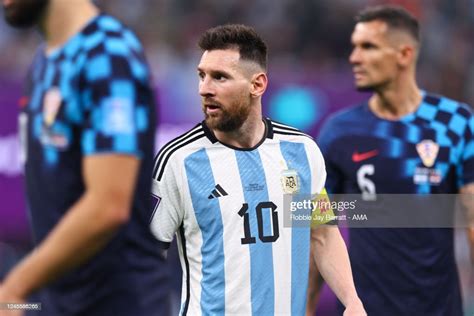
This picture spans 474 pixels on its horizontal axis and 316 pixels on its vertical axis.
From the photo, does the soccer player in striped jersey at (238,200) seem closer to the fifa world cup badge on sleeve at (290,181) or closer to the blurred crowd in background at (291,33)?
the fifa world cup badge on sleeve at (290,181)

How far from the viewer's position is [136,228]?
2.91 meters

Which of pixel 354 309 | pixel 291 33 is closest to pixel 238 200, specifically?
pixel 354 309

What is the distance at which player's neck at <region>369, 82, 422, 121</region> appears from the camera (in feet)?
19.2

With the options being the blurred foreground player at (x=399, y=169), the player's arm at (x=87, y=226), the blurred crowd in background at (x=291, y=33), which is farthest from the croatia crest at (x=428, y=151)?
the blurred crowd in background at (x=291, y=33)

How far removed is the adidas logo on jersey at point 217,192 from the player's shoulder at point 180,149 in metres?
0.18

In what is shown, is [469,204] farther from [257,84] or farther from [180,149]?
[180,149]

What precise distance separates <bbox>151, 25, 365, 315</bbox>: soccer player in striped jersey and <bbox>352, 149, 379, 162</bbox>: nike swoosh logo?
4.58 ft

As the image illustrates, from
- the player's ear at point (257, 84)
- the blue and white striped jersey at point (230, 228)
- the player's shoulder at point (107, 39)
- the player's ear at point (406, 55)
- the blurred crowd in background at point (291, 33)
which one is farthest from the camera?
the blurred crowd in background at point (291, 33)

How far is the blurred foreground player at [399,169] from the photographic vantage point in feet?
18.0

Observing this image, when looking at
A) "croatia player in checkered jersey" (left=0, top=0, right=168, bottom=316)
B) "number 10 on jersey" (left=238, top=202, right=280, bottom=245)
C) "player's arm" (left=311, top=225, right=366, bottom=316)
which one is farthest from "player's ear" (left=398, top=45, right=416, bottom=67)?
"croatia player in checkered jersey" (left=0, top=0, right=168, bottom=316)

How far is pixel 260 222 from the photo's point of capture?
4.04 meters

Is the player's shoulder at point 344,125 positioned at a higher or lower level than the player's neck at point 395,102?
lower

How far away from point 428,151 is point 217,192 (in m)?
1.98

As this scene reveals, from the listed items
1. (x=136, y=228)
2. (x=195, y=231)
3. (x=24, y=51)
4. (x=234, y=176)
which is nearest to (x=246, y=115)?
(x=234, y=176)
